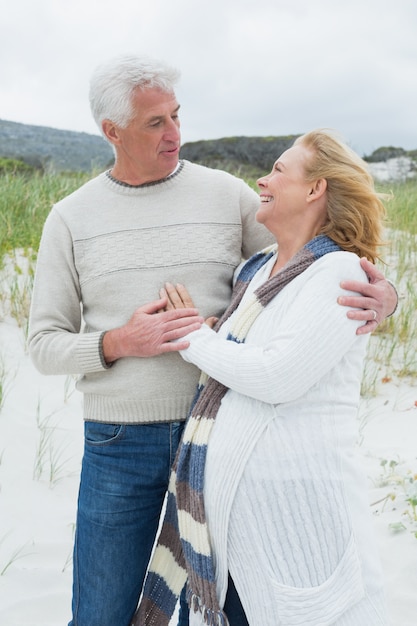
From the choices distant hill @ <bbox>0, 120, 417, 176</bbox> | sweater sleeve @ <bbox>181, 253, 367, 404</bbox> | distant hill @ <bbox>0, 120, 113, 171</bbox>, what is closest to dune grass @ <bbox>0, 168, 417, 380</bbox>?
sweater sleeve @ <bbox>181, 253, 367, 404</bbox>

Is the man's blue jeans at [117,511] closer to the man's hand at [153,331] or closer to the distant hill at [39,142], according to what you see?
the man's hand at [153,331]

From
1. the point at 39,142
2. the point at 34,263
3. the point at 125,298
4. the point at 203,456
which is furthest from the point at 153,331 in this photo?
the point at 39,142

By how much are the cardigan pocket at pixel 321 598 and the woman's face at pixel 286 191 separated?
869mm

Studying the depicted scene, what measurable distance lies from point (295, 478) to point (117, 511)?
0.64 m

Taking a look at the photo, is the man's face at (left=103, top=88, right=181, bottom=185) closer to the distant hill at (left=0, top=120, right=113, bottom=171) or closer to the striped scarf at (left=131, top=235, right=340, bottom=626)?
the striped scarf at (left=131, top=235, right=340, bottom=626)

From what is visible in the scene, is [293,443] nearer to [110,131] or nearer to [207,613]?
[207,613]

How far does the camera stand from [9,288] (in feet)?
17.0

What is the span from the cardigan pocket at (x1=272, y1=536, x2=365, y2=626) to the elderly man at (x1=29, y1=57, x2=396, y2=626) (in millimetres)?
556

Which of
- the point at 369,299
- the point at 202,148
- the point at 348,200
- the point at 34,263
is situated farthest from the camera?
the point at 202,148

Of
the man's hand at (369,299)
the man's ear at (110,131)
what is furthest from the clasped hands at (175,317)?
the man's ear at (110,131)

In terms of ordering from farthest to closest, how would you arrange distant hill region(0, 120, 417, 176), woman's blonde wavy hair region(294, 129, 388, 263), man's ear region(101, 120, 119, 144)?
distant hill region(0, 120, 417, 176)
man's ear region(101, 120, 119, 144)
woman's blonde wavy hair region(294, 129, 388, 263)

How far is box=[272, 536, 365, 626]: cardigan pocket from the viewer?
1752 mm

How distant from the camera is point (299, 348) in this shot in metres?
1.68

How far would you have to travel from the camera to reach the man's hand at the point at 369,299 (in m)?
1.76
